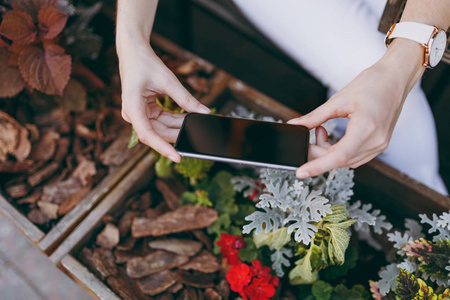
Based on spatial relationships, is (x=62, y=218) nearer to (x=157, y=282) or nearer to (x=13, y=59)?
(x=157, y=282)

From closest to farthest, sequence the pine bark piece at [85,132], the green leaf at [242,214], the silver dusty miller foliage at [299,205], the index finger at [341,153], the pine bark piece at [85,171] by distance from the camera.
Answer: the index finger at [341,153], the silver dusty miller foliage at [299,205], the green leaf at [242,214], the pine bark piece at [85,171], the pine bark piece at [85,132]

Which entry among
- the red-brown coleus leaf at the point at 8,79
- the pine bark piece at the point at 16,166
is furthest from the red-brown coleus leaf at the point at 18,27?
the pine bark piece at the point at 16,166

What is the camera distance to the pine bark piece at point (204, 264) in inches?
48.9

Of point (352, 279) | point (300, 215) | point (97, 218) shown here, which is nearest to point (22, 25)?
point (97, 218)

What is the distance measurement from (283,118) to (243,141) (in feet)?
2.06

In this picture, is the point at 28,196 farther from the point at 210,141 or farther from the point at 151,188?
the point at 210,141

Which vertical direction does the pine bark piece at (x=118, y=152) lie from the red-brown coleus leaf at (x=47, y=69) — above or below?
below

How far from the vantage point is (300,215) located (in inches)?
40.6

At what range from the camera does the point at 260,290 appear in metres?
1.07

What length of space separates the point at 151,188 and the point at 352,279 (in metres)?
0.95

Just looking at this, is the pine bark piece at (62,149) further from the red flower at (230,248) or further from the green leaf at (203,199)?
the red flower at (230,248)

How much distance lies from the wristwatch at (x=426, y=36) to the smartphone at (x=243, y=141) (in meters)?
0.41

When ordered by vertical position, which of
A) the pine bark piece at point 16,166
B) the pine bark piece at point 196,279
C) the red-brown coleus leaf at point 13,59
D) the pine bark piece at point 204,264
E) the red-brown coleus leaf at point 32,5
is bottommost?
the pine bark piece at point 196,279

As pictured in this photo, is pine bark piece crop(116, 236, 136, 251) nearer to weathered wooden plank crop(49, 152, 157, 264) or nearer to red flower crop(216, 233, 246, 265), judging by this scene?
weathered wooden plank crop(49, 152, 157, 264)
